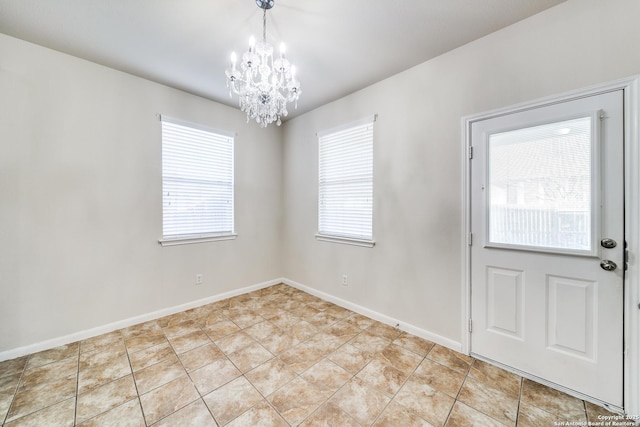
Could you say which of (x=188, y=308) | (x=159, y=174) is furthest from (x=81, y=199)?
(x=188, y=308)

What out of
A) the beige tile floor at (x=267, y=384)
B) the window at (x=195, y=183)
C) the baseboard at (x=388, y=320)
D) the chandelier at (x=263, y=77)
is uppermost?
the chandelier at (x=263, y=77)

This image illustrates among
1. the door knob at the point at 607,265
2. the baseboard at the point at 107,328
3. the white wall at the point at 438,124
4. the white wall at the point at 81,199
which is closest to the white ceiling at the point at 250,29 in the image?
the white wall at the point at 438,124

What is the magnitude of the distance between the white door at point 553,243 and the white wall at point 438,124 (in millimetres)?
179

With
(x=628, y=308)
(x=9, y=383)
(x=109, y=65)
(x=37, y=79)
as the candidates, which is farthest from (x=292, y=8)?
(x=9, y=383)

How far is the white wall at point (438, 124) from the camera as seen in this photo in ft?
5.33

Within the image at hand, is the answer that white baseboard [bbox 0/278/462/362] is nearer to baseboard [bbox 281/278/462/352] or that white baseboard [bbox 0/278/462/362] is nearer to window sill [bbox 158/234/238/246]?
baseboard [bbox 281/278/462/352]

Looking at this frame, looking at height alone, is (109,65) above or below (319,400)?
above

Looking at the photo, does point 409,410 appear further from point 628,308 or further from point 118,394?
point 118,394

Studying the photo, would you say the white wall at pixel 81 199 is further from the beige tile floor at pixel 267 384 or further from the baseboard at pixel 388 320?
the baseboard at pixel 388 320

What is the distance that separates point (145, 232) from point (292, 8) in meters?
2.66

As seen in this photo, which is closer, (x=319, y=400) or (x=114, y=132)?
(x=319, y=400)

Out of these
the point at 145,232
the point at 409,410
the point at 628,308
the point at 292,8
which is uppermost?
the point at 292,8

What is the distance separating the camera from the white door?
156 cm

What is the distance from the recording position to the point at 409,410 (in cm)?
156
